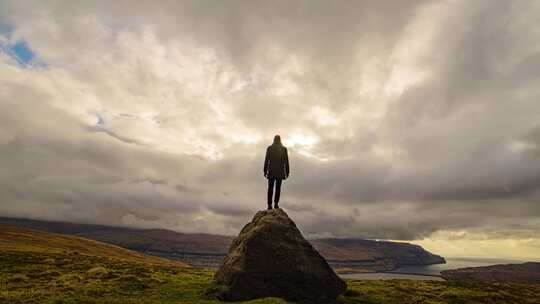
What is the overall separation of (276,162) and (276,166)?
39 cm

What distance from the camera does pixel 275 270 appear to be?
28.3m

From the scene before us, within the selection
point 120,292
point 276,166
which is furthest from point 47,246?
point 276,166

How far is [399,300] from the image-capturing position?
33906mm

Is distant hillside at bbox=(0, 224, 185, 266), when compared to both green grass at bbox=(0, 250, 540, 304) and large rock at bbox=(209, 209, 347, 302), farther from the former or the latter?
large rock at bbox=(209, 209, 347, 302)

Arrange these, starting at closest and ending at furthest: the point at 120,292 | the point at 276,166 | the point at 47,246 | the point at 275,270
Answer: the point at 275,270 < the point at 120,292 < the point at 276,166 < the point at 47,246

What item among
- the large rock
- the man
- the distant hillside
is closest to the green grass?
the large rock

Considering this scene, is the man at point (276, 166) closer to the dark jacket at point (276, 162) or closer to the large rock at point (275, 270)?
the dark jacket at point (276, 162)

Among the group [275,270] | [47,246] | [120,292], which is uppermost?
[275,270]

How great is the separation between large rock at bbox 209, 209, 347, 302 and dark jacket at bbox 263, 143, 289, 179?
15.6ft

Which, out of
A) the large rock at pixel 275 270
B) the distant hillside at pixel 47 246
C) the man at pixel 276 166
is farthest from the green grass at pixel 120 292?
the distant hillside at pixel 47 246

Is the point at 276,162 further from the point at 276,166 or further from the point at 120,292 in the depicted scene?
the point at 120,292

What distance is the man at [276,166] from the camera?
109 ft

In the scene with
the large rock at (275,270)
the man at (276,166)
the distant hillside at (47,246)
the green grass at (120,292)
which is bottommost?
the distant hillside at (47,246)

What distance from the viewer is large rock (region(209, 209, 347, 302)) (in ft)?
90.2
